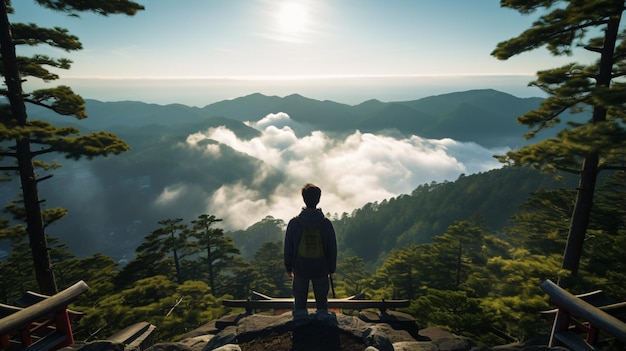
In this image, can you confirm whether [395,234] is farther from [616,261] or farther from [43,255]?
[43,255]

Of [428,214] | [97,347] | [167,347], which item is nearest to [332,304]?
[167,347]

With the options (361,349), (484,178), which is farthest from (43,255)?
Answer: (484,178)

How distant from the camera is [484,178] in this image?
11988 centimetres

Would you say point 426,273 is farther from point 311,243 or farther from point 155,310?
point 311,243

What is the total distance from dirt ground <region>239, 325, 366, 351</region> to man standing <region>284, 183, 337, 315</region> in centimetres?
59

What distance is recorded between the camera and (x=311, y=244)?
5449 millimetres

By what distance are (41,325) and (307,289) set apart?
167 inches

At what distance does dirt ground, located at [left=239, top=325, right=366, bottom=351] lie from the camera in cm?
485

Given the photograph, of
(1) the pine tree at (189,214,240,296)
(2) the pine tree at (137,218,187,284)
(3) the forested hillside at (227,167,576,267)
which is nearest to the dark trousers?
(1) the pine tree at (189,214,240,296)

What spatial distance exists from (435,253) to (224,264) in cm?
2036

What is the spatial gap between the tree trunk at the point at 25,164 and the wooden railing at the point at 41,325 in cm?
465

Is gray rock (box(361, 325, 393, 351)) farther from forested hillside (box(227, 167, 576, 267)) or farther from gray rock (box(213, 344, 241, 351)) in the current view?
forested hillside (box(227, 167, 576, 267))


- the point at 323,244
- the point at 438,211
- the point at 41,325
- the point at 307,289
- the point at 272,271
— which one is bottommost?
the point at 438,211

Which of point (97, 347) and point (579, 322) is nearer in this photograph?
point (97, 347)
